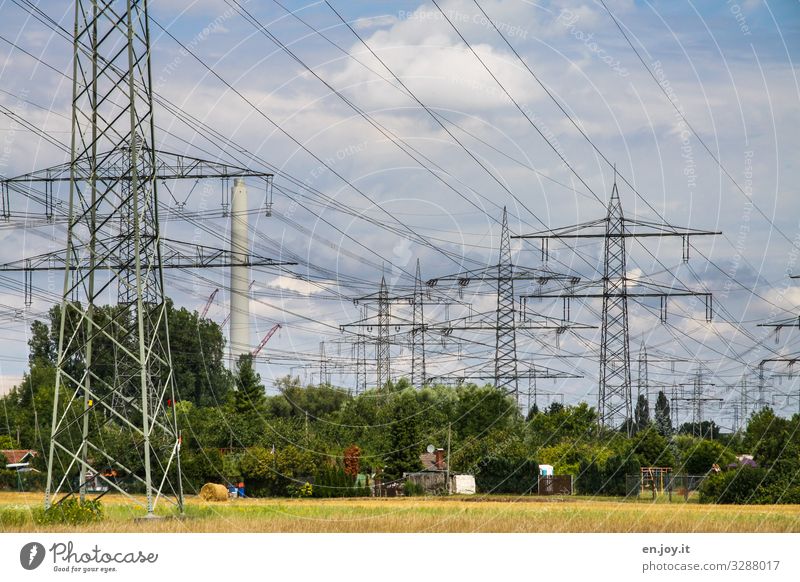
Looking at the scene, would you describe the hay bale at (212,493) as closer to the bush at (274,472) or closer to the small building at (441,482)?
the bush at (274,472)

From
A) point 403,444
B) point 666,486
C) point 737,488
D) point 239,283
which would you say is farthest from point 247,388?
point 737,488

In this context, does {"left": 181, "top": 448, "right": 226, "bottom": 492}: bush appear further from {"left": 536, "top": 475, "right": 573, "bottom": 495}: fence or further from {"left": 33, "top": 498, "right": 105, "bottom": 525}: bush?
{"left": 33, "top": 498, "right": 105, "bottom": 525}: bush

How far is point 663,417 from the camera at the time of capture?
126 m

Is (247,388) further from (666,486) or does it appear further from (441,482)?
(666,486)

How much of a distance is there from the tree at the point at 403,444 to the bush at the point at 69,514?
40.4 metres

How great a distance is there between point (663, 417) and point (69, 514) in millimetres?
105508
